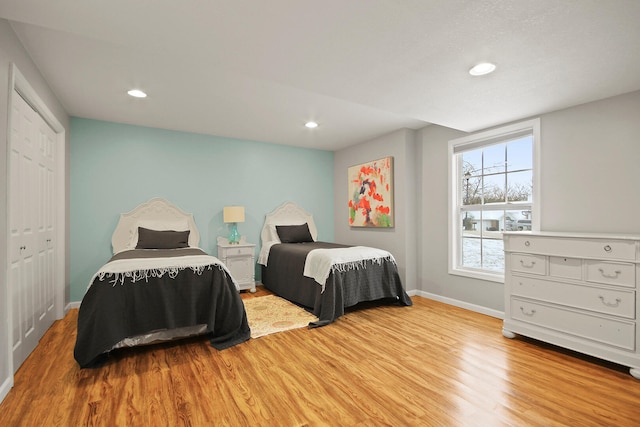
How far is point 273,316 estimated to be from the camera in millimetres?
3494

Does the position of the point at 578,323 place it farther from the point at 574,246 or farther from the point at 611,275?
the point at 574,246

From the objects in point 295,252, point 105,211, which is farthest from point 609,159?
point 105,211

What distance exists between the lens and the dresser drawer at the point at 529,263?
274 centimetres

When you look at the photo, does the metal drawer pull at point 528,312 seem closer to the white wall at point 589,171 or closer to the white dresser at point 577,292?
the white dresser at point 577,292

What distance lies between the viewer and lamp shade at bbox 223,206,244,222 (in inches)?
182

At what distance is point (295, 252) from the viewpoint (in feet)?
13.7

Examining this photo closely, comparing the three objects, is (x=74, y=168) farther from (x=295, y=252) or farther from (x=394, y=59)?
(x=394, y=59)

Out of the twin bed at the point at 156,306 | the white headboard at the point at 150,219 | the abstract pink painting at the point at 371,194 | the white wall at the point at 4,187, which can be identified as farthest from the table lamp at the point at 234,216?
the white wall at the point at 4,187

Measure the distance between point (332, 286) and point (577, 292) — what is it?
2145mm

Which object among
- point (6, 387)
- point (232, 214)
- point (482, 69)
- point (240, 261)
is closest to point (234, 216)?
point (232, 214)

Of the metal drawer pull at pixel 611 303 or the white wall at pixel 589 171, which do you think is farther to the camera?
the white wall at pixel 589 171

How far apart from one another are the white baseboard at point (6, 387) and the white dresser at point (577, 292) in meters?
3.80

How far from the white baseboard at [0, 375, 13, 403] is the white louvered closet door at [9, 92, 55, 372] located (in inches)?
12.1

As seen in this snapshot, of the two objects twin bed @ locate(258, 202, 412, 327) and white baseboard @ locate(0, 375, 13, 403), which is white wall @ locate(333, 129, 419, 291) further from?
white baseboard @ locate(0, 375, 13, 403)
